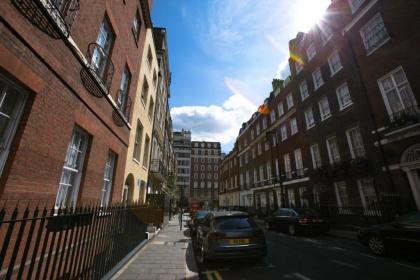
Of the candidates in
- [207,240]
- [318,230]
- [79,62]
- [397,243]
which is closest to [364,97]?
[318,230]

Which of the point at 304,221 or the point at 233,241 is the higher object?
the point at 304,221

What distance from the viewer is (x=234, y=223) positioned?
22.4ft

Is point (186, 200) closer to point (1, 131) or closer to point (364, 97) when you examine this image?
point (364, 97)

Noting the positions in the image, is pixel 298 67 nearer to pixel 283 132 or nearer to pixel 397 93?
pixel 283 132

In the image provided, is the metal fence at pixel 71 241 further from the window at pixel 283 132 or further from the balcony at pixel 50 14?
the window at pixel 283 132

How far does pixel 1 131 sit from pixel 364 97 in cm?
1773

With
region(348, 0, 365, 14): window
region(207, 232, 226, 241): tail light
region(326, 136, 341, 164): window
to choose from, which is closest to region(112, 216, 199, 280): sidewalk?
region(207, 232, 226, 241): tail light

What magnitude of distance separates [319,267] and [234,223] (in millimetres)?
2780

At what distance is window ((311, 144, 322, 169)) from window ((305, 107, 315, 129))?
2.11 meters

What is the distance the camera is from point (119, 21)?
8.31 meters

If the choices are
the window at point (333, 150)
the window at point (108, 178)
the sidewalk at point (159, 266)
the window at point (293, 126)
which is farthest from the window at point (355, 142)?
the window at point (108, 178)

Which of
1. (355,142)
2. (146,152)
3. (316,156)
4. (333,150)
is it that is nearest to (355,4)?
(355,142)

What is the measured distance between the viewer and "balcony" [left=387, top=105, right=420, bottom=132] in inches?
418

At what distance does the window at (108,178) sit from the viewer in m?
8.18
